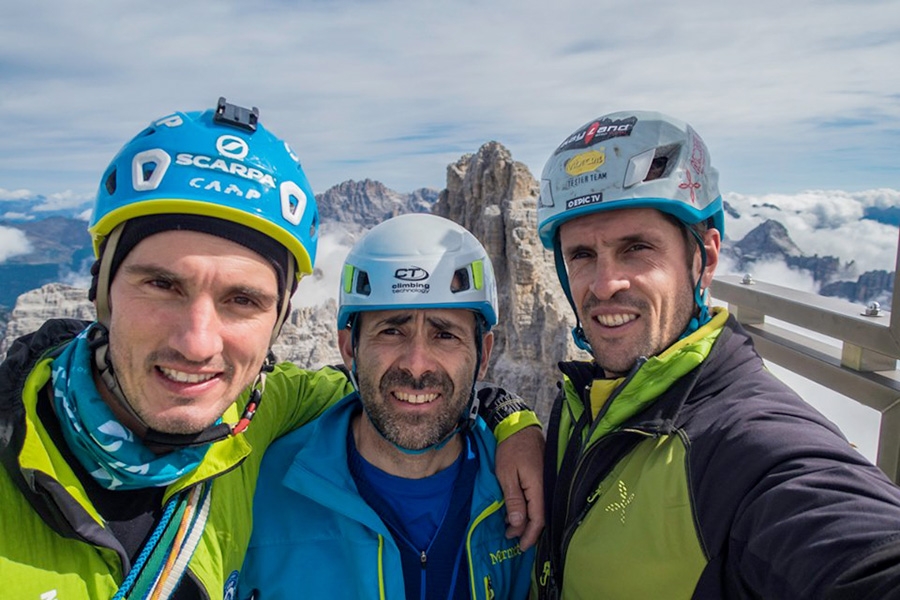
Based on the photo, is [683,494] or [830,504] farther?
[683,494]

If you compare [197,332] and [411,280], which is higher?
[411,280]

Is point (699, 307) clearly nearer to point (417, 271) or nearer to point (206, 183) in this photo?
point (417, 271)

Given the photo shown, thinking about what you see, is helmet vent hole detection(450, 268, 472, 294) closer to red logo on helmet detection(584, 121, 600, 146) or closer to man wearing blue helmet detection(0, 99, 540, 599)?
man wearing blue helmet detection(0, 99, 540, 599)

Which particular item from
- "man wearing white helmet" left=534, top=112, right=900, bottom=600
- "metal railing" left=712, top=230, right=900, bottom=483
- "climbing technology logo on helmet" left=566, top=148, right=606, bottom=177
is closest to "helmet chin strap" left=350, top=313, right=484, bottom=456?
"man wearing white helmet" left=534, top=112, right=900, bottom=600

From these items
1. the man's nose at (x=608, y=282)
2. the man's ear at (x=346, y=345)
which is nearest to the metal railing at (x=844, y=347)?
the man's nose at (x=608, y=282)

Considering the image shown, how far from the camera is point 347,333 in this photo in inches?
229

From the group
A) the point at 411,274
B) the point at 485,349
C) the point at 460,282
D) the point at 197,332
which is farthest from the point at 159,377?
the point at 485,349

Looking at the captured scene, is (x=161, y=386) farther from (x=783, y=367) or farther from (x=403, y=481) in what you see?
(x=783, y=367)

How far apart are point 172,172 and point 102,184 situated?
2.19ft

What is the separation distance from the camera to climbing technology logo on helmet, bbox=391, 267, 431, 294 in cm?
510

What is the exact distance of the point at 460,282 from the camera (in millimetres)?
5391

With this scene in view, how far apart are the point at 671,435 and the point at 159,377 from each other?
3.40 metres

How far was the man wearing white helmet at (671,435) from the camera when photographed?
2.75 m

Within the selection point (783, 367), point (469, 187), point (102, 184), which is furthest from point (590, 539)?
point (469, 187)
